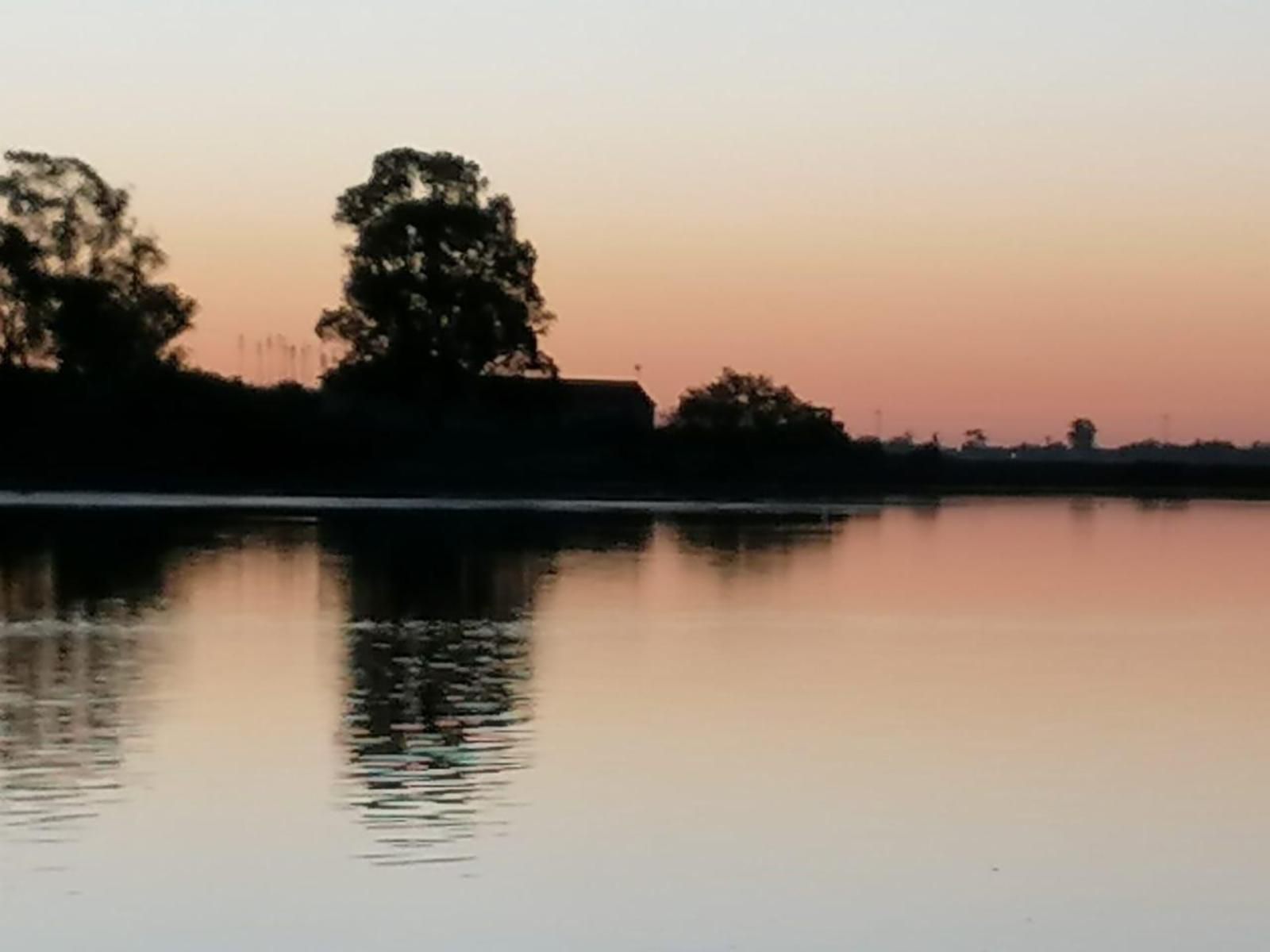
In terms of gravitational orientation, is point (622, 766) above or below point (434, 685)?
below

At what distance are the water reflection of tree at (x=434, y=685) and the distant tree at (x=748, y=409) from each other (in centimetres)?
8501

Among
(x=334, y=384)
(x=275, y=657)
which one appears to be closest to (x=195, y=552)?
(x=275, y=657)

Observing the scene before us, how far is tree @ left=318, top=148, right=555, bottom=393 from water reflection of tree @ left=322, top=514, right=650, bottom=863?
40.6m

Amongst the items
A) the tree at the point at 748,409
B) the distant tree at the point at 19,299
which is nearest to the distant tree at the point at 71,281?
the distant tree at the point at 19,299

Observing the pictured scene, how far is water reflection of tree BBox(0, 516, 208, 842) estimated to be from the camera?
59.5ft

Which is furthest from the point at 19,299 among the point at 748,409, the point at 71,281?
the point at 748,409

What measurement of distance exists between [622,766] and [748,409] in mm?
130759

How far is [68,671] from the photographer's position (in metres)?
26.4

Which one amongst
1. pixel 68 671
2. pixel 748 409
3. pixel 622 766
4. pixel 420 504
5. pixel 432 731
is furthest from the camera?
pixel 748 409

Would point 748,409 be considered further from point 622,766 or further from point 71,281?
point 622,766

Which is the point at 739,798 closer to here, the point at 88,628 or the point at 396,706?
the point at 396,706

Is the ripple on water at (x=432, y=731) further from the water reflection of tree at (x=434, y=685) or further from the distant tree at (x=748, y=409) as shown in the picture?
the distant tree at (x=748, y=409)

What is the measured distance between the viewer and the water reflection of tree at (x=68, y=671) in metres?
18.1

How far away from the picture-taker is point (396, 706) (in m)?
23.9
